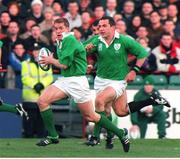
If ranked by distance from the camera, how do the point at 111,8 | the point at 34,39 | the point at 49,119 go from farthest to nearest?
the point at 111,8
the point at 34,39
the point at 49,119

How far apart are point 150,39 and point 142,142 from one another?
4.50m

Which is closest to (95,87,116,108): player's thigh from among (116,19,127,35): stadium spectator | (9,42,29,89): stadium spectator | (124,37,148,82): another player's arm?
(124,37,148,82): another player's arm


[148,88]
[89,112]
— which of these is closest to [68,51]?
[89,112]

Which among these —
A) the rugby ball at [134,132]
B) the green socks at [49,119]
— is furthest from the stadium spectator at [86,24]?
the green socks at [49,119]

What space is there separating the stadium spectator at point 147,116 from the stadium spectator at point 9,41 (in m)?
2.67

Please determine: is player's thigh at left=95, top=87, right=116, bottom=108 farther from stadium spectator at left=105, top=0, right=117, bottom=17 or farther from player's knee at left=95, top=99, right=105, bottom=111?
stadium spectator at left=105, top=0, right=117, bottom=17

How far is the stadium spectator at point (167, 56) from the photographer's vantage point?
Result: 19188 mm

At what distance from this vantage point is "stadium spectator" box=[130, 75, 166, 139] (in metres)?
18.4

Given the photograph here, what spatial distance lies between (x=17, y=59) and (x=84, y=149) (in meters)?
4.75

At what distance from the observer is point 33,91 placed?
18172mm

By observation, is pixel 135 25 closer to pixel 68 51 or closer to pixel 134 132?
pixel 134 132

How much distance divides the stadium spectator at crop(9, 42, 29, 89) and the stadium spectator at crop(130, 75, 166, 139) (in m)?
2.38

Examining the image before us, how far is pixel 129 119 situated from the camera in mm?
18406

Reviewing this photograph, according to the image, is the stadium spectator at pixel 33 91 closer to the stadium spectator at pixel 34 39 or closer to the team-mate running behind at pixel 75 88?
the stadium spectator at pixel 34 39
